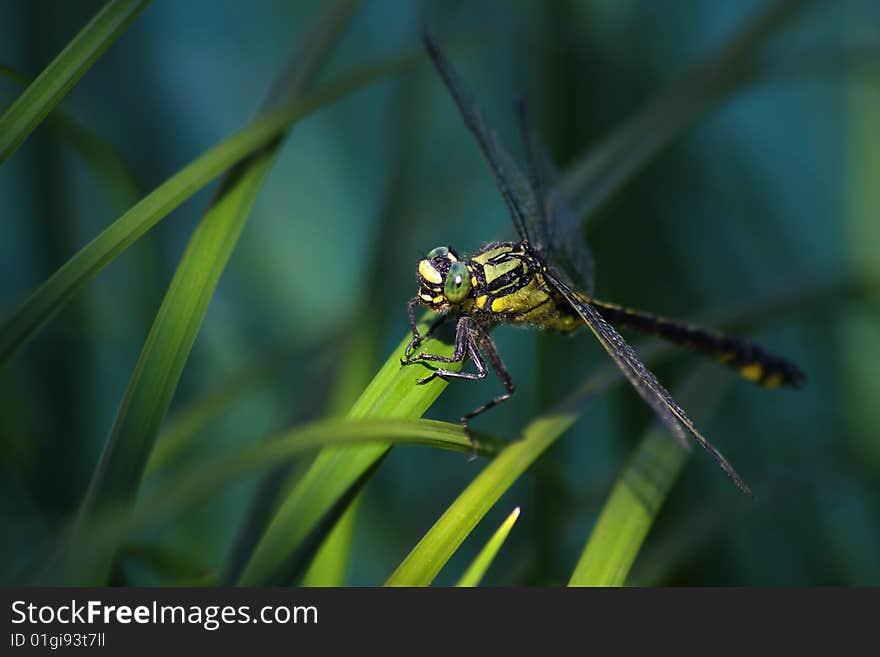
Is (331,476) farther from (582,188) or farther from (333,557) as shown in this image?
(582,188)

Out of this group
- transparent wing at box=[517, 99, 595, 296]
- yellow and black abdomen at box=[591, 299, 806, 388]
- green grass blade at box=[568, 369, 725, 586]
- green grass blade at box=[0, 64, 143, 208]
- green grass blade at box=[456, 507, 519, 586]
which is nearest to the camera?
green grass blade at box=[456, 507, 519, 586]

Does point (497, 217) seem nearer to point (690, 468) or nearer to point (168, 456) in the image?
point (690, 468)

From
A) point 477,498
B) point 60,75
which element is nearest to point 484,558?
point 477,498

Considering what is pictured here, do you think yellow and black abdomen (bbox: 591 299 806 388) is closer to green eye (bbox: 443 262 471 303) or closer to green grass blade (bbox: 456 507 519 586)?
green eye (bbox: 443 262 471 303)

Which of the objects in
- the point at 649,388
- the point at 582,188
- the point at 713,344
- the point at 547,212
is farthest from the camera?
the point at 713,344

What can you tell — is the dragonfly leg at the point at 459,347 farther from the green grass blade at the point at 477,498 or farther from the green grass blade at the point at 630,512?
the green grass blade at the point at 630,512

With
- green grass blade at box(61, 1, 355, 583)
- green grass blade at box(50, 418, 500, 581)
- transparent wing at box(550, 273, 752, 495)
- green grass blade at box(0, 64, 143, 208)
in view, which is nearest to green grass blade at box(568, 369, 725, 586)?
transparent wing at box(550, 273, 752, 495)

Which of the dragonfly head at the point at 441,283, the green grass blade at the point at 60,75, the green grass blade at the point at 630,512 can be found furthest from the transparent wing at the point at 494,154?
the green grass blade at the point at 60,75
